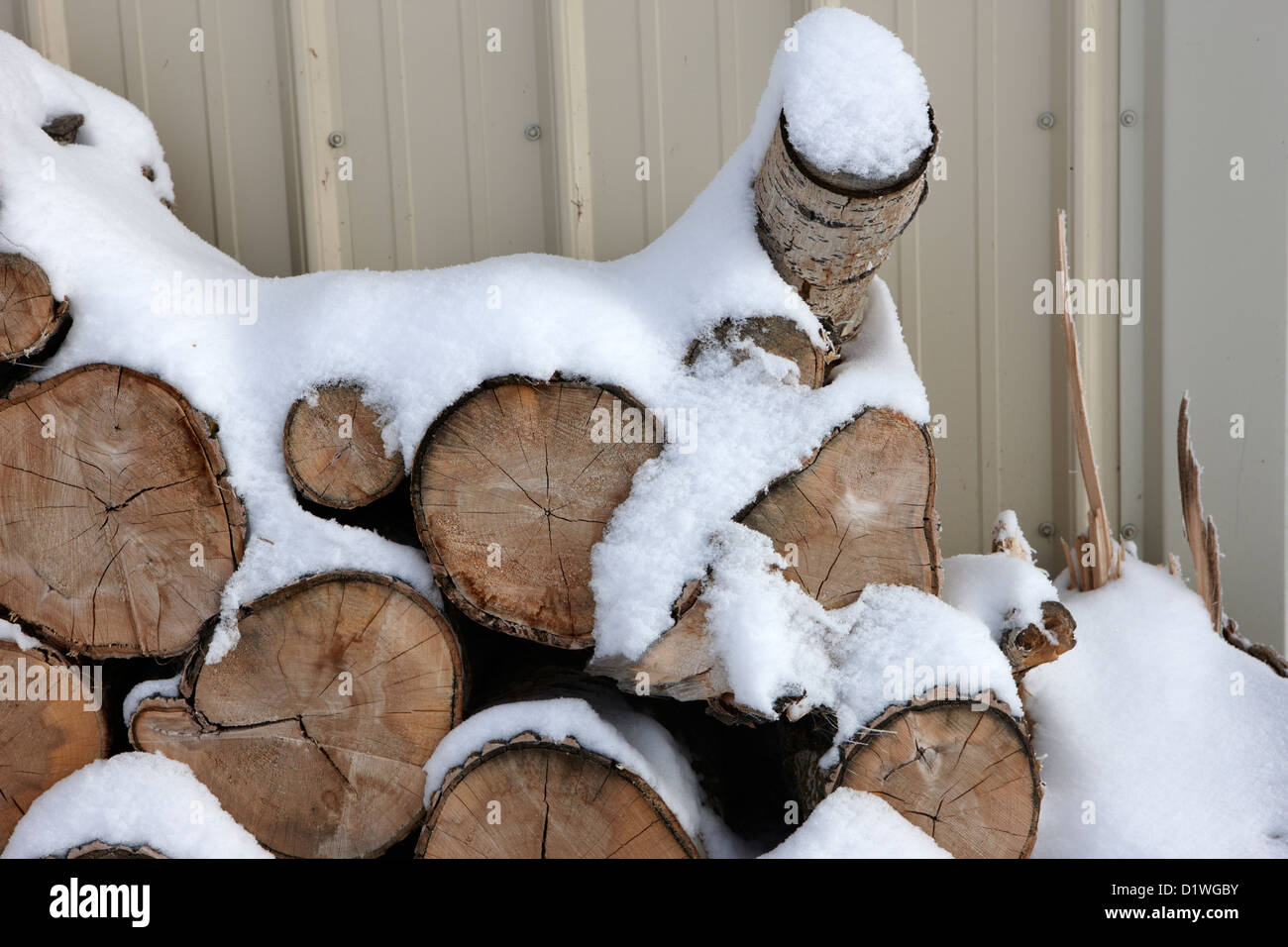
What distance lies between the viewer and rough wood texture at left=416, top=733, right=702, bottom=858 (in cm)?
159

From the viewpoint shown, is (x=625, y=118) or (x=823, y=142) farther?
(x=625, y=118)

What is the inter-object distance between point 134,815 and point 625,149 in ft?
6.50

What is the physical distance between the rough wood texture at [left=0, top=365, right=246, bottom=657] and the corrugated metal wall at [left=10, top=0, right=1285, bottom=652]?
1.02m

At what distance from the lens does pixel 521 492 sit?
1.62 meters

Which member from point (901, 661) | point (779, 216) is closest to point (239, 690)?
point (901, 661)

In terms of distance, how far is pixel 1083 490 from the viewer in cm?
257

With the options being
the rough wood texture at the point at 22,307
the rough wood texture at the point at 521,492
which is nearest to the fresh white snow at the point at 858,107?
the rough wood texture at the point at 521,492

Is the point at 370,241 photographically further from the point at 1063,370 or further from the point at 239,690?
the point at 1063,370

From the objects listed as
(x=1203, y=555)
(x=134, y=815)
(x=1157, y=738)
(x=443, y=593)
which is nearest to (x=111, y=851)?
(x=134, y=815)

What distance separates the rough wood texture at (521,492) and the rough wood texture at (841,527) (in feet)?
0.61

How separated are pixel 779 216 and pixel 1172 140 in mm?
1482

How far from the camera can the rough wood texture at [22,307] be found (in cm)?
167

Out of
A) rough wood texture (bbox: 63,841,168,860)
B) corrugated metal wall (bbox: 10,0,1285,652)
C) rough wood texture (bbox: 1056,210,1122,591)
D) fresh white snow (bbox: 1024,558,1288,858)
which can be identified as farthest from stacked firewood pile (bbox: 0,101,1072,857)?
corrugated metal wall (bbox: 10,0,1285,652)

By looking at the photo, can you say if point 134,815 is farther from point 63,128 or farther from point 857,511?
point 63,128
